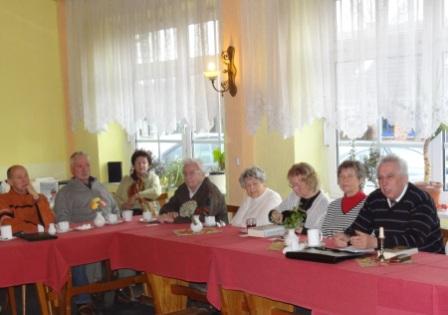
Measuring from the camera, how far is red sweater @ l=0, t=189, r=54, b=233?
15.4 feet

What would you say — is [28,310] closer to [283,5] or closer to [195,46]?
[195,46]

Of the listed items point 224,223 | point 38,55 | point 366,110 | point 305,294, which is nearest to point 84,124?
point 38,55

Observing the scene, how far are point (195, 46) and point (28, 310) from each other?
105 inches

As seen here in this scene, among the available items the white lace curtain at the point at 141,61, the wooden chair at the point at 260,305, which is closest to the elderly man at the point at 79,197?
the white lace curtain at the point at 141,61

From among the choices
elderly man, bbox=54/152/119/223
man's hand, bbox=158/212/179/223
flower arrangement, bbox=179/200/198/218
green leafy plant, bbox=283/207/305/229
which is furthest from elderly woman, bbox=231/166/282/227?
elderly man, bbox=54/152/119/223

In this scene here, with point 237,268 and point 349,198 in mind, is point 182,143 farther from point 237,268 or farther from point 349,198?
point 237,268

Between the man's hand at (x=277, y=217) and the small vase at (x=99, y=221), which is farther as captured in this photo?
the small vase at (x=99, y=221)

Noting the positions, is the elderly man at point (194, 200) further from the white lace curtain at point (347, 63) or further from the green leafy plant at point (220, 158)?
the green leafy plant at point (220, 158)

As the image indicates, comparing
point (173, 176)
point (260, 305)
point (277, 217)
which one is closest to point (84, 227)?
point (277, 217)

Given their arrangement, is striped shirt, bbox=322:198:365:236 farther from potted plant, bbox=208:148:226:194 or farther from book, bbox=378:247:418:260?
potted plant, bbox=208:148:226:194

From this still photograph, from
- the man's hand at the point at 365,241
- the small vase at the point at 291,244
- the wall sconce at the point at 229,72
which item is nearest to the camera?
the man's hand at the point at 365,241

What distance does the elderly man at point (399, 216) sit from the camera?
326 cm

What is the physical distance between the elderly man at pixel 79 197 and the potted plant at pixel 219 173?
1068mm

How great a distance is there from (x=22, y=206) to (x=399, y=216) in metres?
2.78
